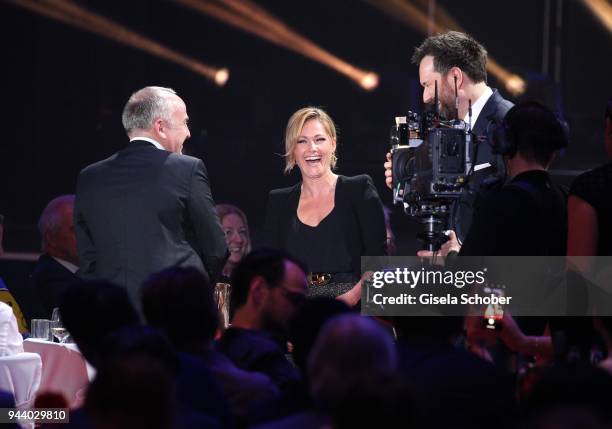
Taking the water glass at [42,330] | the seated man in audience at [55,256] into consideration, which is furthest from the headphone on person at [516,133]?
the seated man in audience at [55,256]

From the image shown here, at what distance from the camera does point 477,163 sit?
12.7 feet

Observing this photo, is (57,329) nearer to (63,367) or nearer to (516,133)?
(63,367)

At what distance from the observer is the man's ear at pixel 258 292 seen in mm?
2924

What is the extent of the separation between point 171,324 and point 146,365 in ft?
2.78

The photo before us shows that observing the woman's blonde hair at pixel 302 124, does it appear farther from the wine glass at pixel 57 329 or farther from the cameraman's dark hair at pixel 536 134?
the cameraman's dark hair at pixel 536 134

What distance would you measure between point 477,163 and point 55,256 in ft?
7.21

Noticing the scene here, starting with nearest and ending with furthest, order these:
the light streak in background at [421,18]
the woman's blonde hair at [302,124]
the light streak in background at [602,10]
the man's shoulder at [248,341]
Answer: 1. the man's shoulder at [248,341]
2. the woman's blonde hair at [302,124]
3. the light streak in background at [421,18]
4. the light streak in background at [602,10]

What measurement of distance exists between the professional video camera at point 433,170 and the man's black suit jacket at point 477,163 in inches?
2.4

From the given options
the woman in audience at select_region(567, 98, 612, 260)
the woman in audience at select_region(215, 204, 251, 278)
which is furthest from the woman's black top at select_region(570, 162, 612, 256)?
the woman in audience at select_region(215, 204, 251, 278)

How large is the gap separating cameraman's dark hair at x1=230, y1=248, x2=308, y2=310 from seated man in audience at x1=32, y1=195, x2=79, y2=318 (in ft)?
6.57

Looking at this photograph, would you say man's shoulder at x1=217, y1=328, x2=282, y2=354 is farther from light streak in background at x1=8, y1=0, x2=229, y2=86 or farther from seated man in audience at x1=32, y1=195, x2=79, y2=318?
light streak in background at x1=8, y1=0, x2=229, y2=86

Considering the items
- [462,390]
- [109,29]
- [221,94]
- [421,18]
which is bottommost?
[462,390]

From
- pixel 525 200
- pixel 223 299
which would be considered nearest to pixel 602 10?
pixel 223 299

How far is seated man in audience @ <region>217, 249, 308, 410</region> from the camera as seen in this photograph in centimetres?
281
